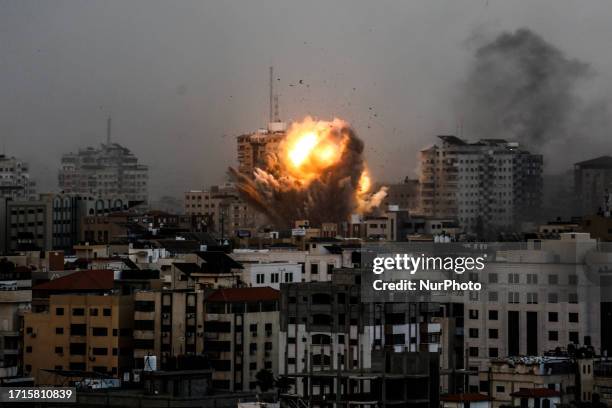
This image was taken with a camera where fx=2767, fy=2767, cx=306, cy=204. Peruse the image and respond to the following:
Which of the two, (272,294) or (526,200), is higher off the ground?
(526,200)

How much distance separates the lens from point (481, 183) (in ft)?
447

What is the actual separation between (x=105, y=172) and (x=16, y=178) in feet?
79.6

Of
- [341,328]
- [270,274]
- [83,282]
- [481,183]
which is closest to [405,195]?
[481,183]

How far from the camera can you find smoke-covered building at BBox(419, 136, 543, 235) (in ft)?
386

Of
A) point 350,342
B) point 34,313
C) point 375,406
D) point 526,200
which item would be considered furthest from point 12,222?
point 375,406

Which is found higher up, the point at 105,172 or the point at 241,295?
the point at 105,172

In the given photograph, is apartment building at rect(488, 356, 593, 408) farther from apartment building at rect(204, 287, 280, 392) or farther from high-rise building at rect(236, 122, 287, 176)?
high-rise building at rect(236, 122, 287, 176)

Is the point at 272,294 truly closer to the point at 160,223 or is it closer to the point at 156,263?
the point at 156,263

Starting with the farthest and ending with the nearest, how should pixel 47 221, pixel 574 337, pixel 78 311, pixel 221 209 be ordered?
1. pixel 221 209
2. pixel 47 221
3. pixel 78 311
4. pixel 574 337

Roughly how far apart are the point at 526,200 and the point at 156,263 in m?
37.8

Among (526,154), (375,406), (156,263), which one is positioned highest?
(526,154)

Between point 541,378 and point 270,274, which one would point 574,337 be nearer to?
point 541,378

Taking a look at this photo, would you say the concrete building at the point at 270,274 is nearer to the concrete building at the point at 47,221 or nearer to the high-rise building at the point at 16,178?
the concrete building at the point at 47,221

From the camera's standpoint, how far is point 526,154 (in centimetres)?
12506
